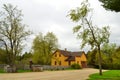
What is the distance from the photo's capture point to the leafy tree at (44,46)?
8650 cm

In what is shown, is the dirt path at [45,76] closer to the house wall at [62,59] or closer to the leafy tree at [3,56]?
the leafy tree at [3,56]

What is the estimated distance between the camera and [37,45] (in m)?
87.6

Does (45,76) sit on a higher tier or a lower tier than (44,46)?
lower

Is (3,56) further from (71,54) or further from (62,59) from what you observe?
(71,54)

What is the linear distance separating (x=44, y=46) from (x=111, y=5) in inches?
2705

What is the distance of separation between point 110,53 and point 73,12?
56.4m

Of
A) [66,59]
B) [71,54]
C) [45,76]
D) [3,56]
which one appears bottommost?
[45,76]

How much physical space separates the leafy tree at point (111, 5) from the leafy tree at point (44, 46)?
6718 cm

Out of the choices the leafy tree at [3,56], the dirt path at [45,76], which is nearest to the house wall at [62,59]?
the leafy tree at [3,56]

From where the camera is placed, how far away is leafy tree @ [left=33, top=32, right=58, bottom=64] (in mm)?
86500

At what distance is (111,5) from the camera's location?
18.4 m

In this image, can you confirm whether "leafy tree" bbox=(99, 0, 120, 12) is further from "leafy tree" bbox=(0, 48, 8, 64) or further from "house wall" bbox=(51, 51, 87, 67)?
"house wall" bbox=(51, 51, 87, 67)

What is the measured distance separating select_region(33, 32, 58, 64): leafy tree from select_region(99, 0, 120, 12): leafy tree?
67180mm

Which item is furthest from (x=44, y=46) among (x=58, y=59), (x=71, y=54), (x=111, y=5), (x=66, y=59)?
(x=111, y=5)
